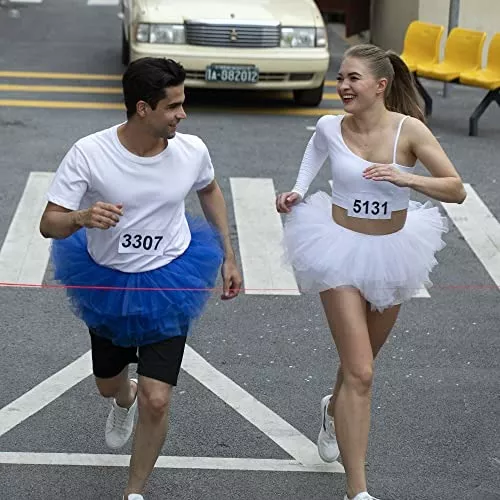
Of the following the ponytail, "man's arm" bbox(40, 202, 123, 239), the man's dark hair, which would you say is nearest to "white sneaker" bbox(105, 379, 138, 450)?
"man's arm" bbox(40, 202, 123, 239)

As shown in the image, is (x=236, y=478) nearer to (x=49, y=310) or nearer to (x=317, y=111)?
(x=49, y=310)

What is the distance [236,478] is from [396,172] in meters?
1.66

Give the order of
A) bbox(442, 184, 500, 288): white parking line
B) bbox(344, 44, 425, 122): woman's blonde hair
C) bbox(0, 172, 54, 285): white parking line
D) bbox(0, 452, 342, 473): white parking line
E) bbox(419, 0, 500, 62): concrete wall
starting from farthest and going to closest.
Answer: bbox(419, 0, 500, 62): concrete wall, bbox(442, 184, 500, 288): white parking line, bbox(0, 172, 54, 285): white parking line, bbox(0, 452, 342, 473): white parking line, bbox(344, 44, 425, 122): woman's blonde hair

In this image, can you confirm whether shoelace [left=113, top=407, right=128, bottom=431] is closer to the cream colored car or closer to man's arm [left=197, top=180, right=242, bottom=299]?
man's arm [left=197, top=180, right=242, bottom=299]

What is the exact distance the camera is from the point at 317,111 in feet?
49.6

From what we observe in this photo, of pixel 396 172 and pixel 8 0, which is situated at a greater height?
pixel 396 172

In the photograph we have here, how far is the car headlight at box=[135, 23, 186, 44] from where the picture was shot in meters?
14.2

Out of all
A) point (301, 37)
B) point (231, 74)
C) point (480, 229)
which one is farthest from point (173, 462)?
point (301, 37)

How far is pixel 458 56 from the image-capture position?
14781 mm

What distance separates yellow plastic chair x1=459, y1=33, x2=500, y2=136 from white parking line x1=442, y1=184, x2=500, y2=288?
249cm

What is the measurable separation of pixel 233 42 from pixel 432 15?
4643 mm

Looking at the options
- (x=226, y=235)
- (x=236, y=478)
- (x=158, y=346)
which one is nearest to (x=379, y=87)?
(x=226, y=235)

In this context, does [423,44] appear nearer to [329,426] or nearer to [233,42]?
[233,42]

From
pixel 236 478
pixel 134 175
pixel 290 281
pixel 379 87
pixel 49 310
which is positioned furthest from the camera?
pixel 290 281
